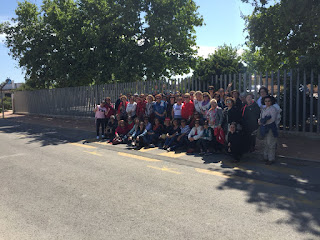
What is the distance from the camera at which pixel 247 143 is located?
708cm

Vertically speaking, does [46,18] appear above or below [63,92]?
above

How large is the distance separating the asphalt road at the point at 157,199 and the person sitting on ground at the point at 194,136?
707mm

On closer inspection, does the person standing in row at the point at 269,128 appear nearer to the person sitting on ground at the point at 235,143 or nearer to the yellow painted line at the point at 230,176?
the person sitting on ground at the point at 235,143

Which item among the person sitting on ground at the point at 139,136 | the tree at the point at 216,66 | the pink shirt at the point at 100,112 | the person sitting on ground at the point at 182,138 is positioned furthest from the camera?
the tree at the point at 216,66

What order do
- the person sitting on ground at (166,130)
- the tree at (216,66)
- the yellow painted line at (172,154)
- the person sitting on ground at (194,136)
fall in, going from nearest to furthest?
the yellow painted line at (172,154)
the person sitting on ground at (194,136)
the person sitting on ground at (166,130)
the tree at (216,66)

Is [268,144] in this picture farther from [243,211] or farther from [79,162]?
[79,162]

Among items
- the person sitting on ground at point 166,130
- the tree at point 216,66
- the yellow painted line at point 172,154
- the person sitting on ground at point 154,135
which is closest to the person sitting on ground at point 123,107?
the person sitting on ground at point 154,135

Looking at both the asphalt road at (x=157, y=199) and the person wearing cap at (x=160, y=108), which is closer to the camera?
the asphalt road at (x=157, y=199)

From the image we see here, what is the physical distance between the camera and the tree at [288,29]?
854 centimetres

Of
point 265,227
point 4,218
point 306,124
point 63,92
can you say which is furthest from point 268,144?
point 63,92

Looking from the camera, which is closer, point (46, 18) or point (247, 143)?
point (247, 143)

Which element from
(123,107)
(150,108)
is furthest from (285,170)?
(123,107)

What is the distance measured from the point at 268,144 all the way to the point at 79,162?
4692 mm

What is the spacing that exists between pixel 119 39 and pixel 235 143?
12727 mm
